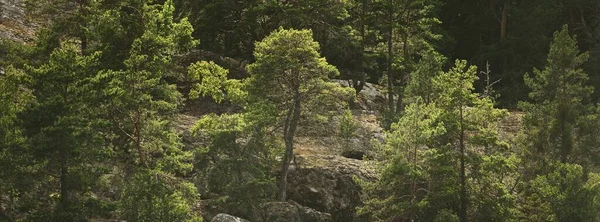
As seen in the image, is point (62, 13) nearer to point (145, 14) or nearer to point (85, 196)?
point (145, 14)

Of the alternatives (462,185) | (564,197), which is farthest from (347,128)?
(564,197)

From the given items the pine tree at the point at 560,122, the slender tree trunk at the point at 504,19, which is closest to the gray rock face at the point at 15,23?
the pine tree at the point at 560,122

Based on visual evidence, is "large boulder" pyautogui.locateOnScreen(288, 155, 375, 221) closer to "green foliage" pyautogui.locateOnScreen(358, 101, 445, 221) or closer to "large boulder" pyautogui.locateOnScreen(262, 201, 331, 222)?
"large boulder" pyautogui.locateOnScreen(262, 201, 331, 222)

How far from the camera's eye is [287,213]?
25672 millimetres

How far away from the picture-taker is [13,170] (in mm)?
19047

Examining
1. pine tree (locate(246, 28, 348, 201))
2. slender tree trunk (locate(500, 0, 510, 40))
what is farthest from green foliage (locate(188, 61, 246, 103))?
slender tree trunk (locate(500, 0, 510, 40))

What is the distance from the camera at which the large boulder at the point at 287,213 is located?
2542 cm

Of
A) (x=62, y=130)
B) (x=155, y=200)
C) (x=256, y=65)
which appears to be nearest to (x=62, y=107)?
(x=62, y=130)

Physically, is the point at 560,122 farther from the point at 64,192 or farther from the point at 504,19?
the point at 64,192

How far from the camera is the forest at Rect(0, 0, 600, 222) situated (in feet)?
65.1

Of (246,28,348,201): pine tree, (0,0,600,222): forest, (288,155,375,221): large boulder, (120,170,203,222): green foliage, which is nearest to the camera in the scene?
(0,0,600,222): forest

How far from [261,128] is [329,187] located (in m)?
4.98

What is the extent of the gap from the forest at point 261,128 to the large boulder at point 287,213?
0.19 feet

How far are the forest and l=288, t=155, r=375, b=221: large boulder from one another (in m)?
0.06
